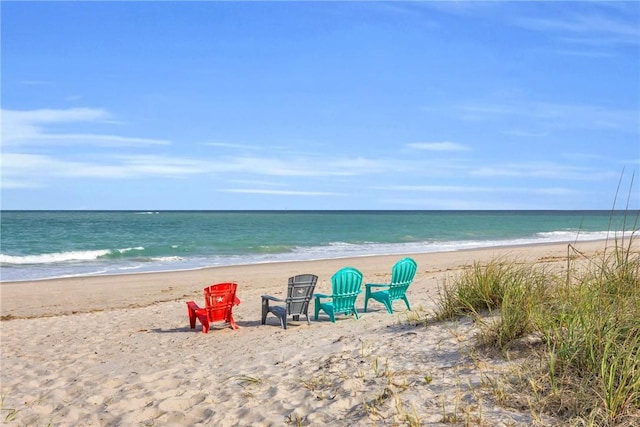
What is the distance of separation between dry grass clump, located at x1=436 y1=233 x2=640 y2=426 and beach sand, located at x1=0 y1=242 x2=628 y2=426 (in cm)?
25

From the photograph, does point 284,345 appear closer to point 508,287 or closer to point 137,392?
point 137,392

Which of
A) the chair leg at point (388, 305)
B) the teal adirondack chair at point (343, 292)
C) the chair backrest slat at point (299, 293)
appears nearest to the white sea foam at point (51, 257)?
the chair backrest slat at point (299, 293)

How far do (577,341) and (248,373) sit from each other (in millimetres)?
2863

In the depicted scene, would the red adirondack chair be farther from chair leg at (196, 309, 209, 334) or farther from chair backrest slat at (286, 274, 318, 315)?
chair backrest slat at (286, 274, 318, 315)

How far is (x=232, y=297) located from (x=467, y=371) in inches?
183

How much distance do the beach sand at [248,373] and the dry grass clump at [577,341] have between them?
0.25m

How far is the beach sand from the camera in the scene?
3932mm

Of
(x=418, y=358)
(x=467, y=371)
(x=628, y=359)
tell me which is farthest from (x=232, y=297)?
(x=628, y=359)

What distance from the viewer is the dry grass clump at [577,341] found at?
3.38 m

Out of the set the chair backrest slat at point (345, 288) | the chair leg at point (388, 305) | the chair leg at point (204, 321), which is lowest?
the chair leg at point (204, 321)

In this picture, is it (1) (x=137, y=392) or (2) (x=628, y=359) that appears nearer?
(2) (x=628, y=359)

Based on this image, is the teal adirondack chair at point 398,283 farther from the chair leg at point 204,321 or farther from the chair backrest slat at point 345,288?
the chair leg at point 204,321

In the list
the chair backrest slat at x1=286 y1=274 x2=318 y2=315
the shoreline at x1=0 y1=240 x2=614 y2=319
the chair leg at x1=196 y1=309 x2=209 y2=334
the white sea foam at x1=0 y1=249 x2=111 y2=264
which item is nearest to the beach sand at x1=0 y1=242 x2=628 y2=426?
the chair leg at x1=196 y1=309 x2=209 y2=334

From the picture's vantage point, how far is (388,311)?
852cm
